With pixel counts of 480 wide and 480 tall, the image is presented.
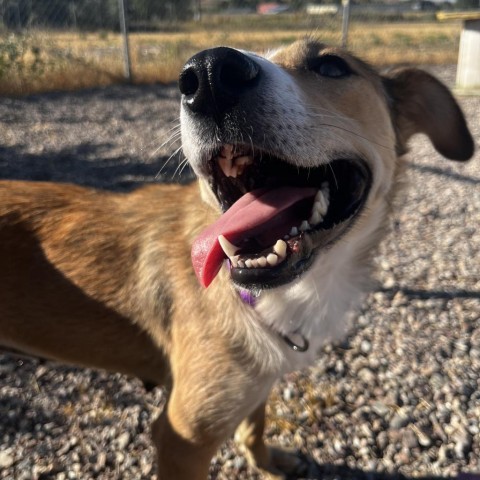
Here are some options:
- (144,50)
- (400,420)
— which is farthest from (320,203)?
(144,50)

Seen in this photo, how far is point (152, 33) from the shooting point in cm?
1241

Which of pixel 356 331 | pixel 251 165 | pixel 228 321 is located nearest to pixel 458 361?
pixel 356 331

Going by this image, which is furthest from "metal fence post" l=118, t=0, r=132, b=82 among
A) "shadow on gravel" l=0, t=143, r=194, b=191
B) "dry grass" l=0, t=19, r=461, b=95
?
"shadow on gravel" l=0, t=143, r=194, b=191

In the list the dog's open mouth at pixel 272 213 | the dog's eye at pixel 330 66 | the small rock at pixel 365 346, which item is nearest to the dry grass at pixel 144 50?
the small rock at pixel 365 346

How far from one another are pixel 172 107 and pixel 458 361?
8.07 m

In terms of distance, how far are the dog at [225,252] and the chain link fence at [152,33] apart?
834cm

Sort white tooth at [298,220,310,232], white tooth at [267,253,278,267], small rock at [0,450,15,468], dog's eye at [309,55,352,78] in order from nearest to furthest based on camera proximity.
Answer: white tooth at [267,253,278,267]
white tooth at [298,220,310,232]
dog's eye at [309,55,352,78]
small rock at [0,450,15,468]

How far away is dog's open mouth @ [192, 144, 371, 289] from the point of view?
1666 mm

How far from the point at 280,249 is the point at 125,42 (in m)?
10.6

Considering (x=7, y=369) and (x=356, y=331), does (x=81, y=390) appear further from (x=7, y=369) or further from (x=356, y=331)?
(x=356, y=331)

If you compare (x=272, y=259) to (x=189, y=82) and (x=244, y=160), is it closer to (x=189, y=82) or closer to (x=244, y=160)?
(x=244, y=160)

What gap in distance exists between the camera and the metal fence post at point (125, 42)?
10.6 meters

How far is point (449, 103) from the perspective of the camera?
8.23ft

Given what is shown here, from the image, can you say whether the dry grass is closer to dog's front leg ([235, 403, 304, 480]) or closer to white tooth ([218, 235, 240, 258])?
dog's front leg ([235, 403, 304, 480])
